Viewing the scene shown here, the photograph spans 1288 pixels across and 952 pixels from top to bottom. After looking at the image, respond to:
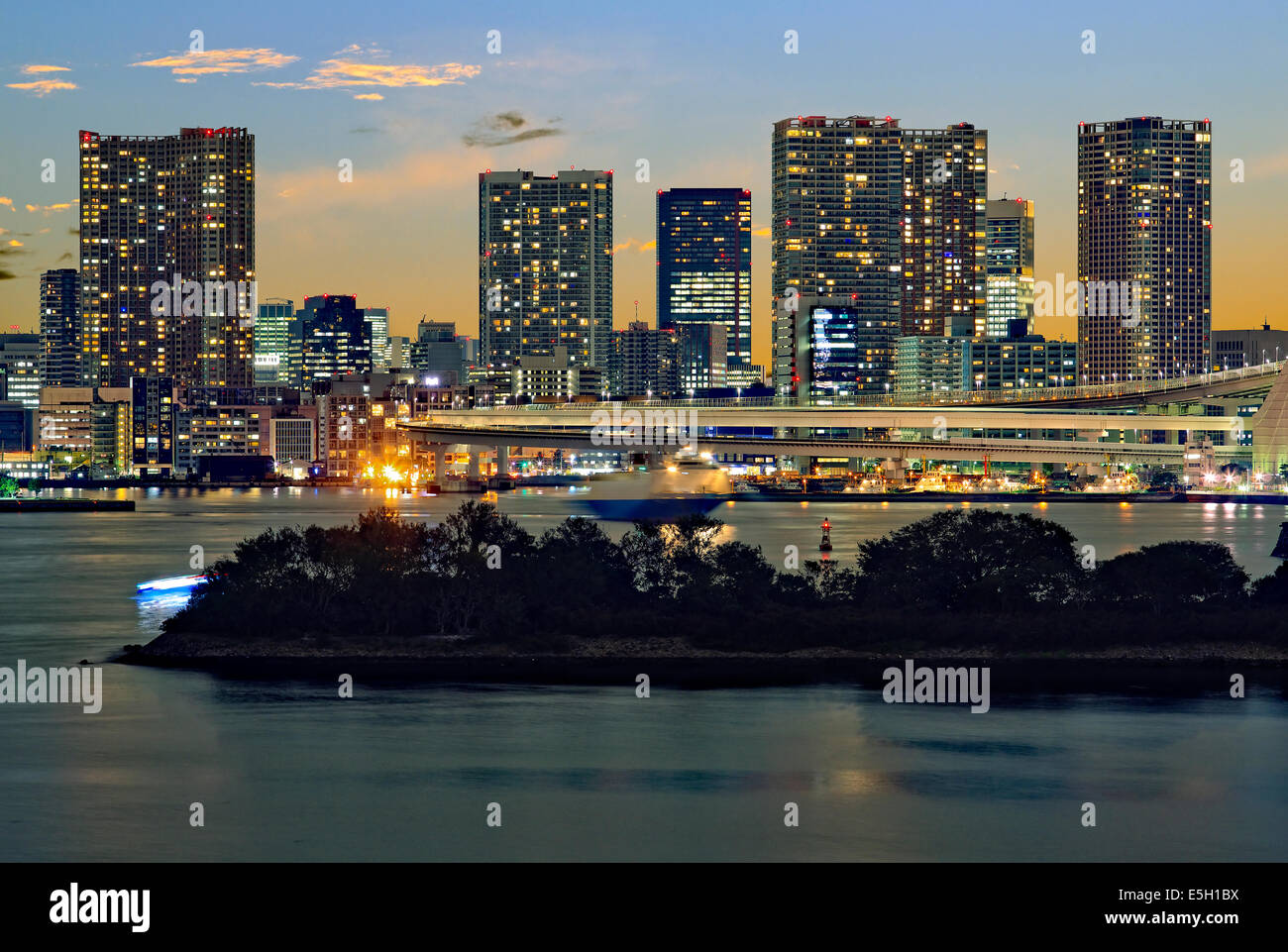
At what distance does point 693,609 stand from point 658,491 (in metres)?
74.8

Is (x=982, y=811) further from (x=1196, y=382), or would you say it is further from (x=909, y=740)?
(x=1196, y=382)

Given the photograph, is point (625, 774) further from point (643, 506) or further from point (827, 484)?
point (827, 484)

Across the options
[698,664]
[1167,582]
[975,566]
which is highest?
[975,566]

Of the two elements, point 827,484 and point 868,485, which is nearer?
point 868,485

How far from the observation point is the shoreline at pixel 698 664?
30.2 metres

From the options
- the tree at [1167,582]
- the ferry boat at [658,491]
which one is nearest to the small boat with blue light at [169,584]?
the tree at [1167,582]

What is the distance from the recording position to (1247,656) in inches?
1266

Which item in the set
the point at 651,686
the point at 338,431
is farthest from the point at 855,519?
the point at 338,431

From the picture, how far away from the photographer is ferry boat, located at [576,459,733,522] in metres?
104

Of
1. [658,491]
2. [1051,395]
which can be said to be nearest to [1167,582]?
[658,491]

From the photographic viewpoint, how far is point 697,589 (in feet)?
119

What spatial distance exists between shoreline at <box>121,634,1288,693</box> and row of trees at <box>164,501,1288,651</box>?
2.20 ft

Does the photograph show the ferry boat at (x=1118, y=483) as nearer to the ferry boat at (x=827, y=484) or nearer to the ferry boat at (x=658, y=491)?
the ferry boat at (x=827, y=484)

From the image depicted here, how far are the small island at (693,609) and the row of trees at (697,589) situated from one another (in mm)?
55
